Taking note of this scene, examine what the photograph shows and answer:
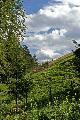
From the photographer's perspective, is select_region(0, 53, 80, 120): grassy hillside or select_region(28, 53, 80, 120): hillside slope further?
select_region(28, 53, 80, 120): hillside slope

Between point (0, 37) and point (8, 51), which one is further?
point (8, 51)

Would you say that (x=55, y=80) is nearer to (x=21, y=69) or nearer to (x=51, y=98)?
(x=21, y=69)

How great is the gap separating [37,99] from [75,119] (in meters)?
35.6

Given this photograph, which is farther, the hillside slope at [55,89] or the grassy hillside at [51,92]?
the hillside slope at [55,89]

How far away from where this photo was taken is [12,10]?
30.6 metres

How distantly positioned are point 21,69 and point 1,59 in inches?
1398

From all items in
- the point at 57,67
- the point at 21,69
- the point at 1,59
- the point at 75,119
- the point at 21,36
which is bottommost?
the point at 75,119

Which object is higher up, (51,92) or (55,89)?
(55,89)

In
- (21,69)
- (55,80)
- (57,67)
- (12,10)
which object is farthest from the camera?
(57,67)

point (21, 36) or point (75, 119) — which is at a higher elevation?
point (21, 36)

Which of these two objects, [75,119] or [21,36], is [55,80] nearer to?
[21,36]

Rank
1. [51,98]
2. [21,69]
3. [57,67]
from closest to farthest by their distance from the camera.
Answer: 1. [51,98]
2. [21,69]
3. [57,67]

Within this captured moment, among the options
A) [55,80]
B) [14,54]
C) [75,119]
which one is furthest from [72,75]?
[75,119]

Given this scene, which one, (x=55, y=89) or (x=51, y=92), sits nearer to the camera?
(x=51, y=92)
